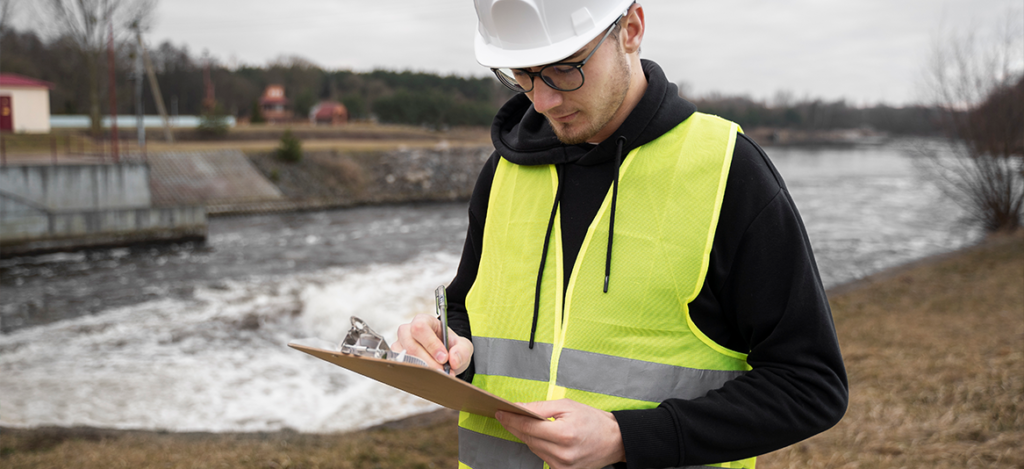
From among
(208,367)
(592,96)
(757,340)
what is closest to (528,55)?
(592,96)

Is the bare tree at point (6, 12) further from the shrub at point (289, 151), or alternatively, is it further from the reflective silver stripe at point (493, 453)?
the reflective silver stripe at point (493, 453)

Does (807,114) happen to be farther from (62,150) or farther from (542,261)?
(542,261)

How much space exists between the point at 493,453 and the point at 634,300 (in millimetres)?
530

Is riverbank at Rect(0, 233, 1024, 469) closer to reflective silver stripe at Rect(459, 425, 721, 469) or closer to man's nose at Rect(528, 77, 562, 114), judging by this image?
reflective silver stripe at Rect(459, 425, 721, 469)

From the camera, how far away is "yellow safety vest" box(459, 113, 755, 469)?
1.40 metres

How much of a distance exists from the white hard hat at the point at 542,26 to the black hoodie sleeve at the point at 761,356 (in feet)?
1.46

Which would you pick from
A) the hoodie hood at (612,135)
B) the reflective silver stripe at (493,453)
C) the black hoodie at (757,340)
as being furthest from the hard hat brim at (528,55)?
the reflective silver stripe at (493,453)

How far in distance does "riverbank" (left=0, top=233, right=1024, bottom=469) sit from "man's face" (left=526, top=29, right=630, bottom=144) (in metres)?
3.93

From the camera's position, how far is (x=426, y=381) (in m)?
1.24

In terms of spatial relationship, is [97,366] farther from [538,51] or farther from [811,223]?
[811,223]

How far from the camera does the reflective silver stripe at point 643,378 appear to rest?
1426 millimetres

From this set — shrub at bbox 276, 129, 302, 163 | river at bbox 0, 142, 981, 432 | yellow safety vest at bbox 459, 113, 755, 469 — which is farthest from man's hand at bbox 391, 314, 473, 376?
shrub at bbox 276, 129, 302, 163

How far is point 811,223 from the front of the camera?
25.1 m

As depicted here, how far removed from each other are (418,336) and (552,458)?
0.48 m
